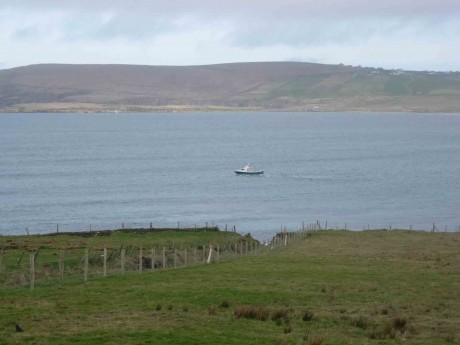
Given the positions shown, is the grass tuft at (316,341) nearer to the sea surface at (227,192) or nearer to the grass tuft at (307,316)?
the grass tuft at (307,316)

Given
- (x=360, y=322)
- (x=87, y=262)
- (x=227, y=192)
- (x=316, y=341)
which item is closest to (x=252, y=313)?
(x=360, y=322)

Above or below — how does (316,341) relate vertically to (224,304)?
above

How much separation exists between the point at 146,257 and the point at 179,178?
9828 cm

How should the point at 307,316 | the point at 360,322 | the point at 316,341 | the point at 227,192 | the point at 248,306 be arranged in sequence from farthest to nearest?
the point at 227,192
the point at 248,306
the point at 307,316
the point at 360,322
the point at 316,341

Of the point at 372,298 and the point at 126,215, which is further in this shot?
the point at 126,215

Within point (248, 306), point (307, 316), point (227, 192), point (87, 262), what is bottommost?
point (227, 192)

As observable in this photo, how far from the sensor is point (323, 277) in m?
32.6

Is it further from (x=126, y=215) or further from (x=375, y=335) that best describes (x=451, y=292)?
(x=126, y=215)

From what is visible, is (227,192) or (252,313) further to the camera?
(227,192)

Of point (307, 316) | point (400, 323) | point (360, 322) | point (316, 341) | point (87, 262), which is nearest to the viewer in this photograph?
point (316, 341)

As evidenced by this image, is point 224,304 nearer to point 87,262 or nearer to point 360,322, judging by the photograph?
point 360,322

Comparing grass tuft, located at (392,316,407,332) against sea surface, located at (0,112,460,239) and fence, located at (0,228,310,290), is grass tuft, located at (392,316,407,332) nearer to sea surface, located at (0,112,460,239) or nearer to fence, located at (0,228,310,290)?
fence, located at (0,228,310,290)

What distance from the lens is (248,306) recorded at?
2362cm

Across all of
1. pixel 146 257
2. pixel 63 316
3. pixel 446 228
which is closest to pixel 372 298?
pixel 63 316
